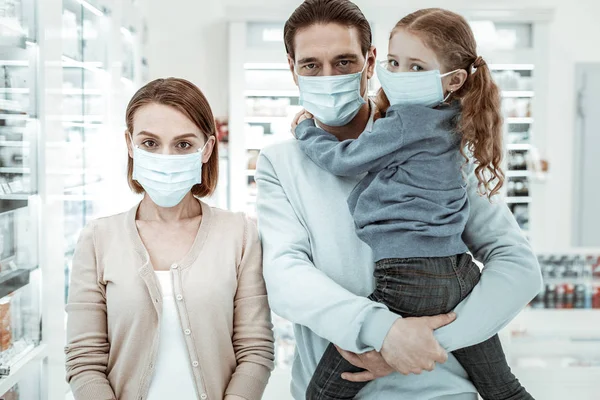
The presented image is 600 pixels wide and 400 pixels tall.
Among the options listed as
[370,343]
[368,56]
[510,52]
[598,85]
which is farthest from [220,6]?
[370,343]

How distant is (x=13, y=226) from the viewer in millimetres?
2777

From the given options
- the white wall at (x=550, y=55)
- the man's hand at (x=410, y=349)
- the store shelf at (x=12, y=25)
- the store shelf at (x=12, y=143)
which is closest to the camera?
the man's hand at (x=410, y=349)

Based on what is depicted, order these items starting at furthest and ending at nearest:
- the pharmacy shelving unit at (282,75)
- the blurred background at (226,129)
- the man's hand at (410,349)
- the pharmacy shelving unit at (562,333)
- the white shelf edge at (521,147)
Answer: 1. the white shelf edge at (521,147)
2. the pharmacy shelving unit at (282,75)
3. the pharmacy shelving unit at (562,333)
4. the blurred background at (226,129)
5. the man's hand at (410,349)

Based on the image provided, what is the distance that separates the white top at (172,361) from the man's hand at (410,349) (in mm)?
493

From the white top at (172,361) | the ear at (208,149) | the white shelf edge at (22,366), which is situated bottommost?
the white shelf edge at (22,366)

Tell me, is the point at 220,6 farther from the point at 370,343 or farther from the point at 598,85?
the point at 370,343

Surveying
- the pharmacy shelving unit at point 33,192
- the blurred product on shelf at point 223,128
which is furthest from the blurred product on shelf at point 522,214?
the pharmacy shelving unit at point 33,192

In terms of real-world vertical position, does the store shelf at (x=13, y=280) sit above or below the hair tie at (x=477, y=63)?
below

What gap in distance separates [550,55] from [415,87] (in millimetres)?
5836

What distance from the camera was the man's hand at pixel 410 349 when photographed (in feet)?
4.15

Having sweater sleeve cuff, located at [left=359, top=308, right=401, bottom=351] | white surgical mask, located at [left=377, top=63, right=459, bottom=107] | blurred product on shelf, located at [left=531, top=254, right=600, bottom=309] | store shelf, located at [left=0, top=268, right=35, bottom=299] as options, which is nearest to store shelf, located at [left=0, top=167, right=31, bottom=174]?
store shelf, located at [left=0, top=268, right=35, bottom=299]

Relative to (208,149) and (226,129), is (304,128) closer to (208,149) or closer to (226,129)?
(208,149)

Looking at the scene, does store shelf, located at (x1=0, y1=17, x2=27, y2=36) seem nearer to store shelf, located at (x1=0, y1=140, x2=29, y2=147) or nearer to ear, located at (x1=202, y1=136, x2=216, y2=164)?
store shelf, located at (x1=0, y1=140, x2=29, y2=147)

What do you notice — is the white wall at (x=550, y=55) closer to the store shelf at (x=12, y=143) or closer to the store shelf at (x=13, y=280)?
the store shelf at (x=12, y=143)
